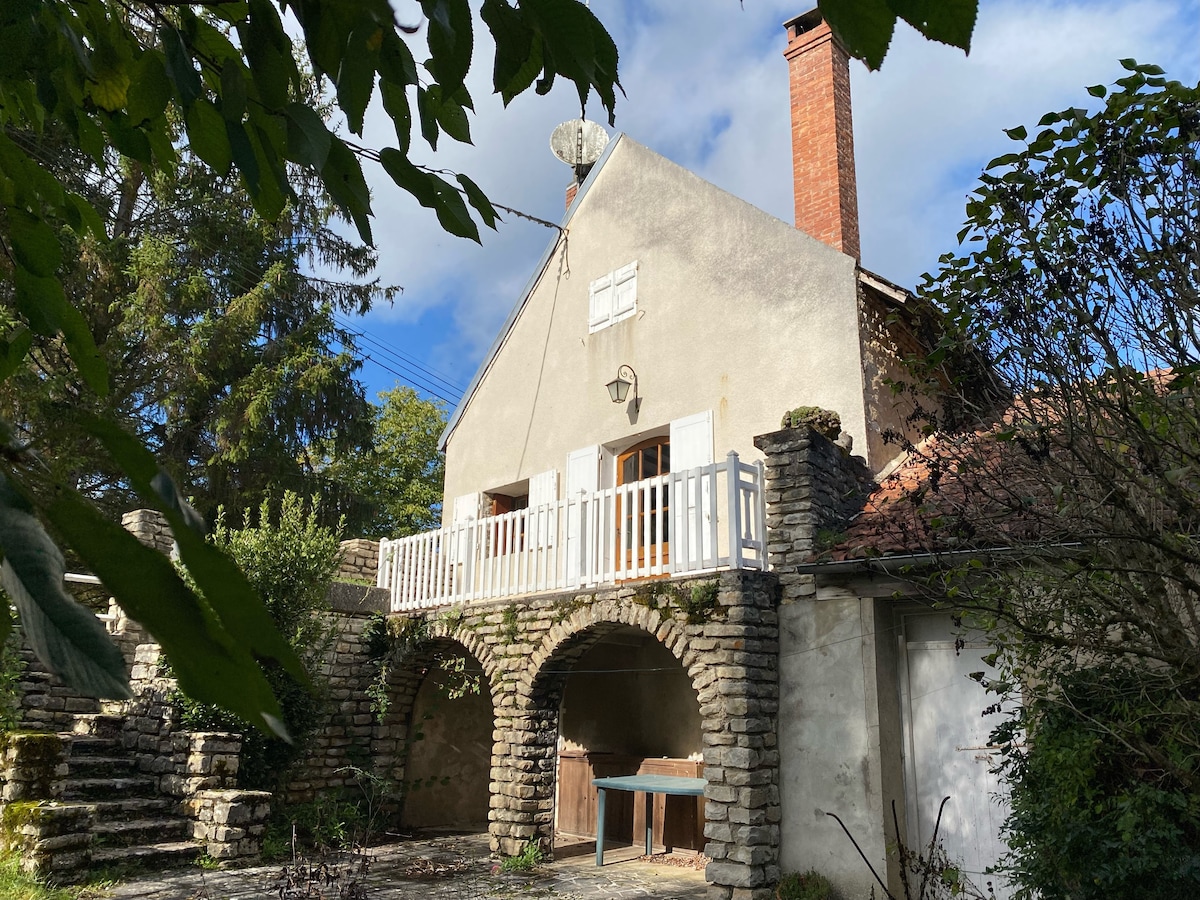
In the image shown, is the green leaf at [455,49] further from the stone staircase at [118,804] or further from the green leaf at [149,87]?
the stone staircase at [118,804]

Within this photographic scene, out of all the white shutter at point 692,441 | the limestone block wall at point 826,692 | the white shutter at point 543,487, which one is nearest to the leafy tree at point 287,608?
the white shutter at point 543,487

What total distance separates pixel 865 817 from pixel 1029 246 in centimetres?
456

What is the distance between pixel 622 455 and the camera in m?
10.8

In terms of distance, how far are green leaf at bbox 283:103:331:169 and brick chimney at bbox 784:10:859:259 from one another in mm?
8948

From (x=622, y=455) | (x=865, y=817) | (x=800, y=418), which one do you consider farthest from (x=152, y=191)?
(x=865, y=817)

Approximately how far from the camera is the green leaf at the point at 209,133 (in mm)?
1457

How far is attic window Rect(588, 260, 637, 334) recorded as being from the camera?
10812 millimetres

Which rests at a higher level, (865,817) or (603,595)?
(603,595)

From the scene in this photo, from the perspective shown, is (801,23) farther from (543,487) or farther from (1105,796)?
(1105,796)

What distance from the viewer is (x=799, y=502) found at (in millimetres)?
7523

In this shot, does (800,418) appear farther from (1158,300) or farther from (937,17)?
(937,17)

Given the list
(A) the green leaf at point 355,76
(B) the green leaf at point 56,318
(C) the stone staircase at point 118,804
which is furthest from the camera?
(C) the stone staircase at point 118,804

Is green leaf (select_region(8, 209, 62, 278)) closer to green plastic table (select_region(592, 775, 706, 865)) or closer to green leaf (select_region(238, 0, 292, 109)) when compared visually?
green leaf (select_region(238, 0, 292, 109))

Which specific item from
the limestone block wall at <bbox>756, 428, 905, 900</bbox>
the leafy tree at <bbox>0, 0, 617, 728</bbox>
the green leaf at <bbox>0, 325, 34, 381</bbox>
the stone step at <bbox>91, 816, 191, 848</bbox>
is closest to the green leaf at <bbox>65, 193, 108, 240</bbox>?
the leafy tree at <bbox>0, 0, 617, 728</bbox>
